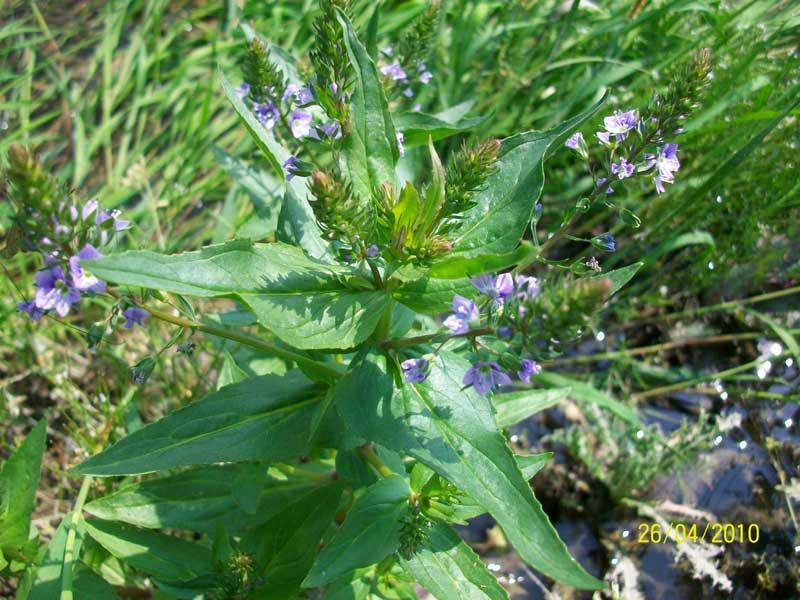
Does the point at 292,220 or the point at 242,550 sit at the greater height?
the point at 292,220

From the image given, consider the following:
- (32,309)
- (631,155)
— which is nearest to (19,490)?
(32,309)

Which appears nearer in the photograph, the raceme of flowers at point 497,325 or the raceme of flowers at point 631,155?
the raceme of flowers at point 497,325

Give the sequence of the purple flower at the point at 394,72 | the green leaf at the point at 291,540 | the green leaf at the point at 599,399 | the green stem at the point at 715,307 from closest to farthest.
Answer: the green leaf at the point at 291,540 < the purple flower at the point at 394,72 < the green leaf at the point at 599,399 < the green stem at the point at 715,307

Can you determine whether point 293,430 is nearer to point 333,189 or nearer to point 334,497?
point 334,497

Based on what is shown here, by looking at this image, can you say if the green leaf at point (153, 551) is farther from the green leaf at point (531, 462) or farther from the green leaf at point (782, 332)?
the green leaf at point (782, 332)

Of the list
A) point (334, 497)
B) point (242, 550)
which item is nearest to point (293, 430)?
point (334, 497)

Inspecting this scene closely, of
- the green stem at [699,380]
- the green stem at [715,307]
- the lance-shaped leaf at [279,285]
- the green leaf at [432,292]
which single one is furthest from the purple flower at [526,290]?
the green stem at [715,307]

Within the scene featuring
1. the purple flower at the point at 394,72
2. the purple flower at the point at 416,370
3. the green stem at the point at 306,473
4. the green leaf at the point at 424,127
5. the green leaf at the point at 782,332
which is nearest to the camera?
the purple flower at the point at 416,370

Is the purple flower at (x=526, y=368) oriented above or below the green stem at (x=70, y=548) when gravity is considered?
above
